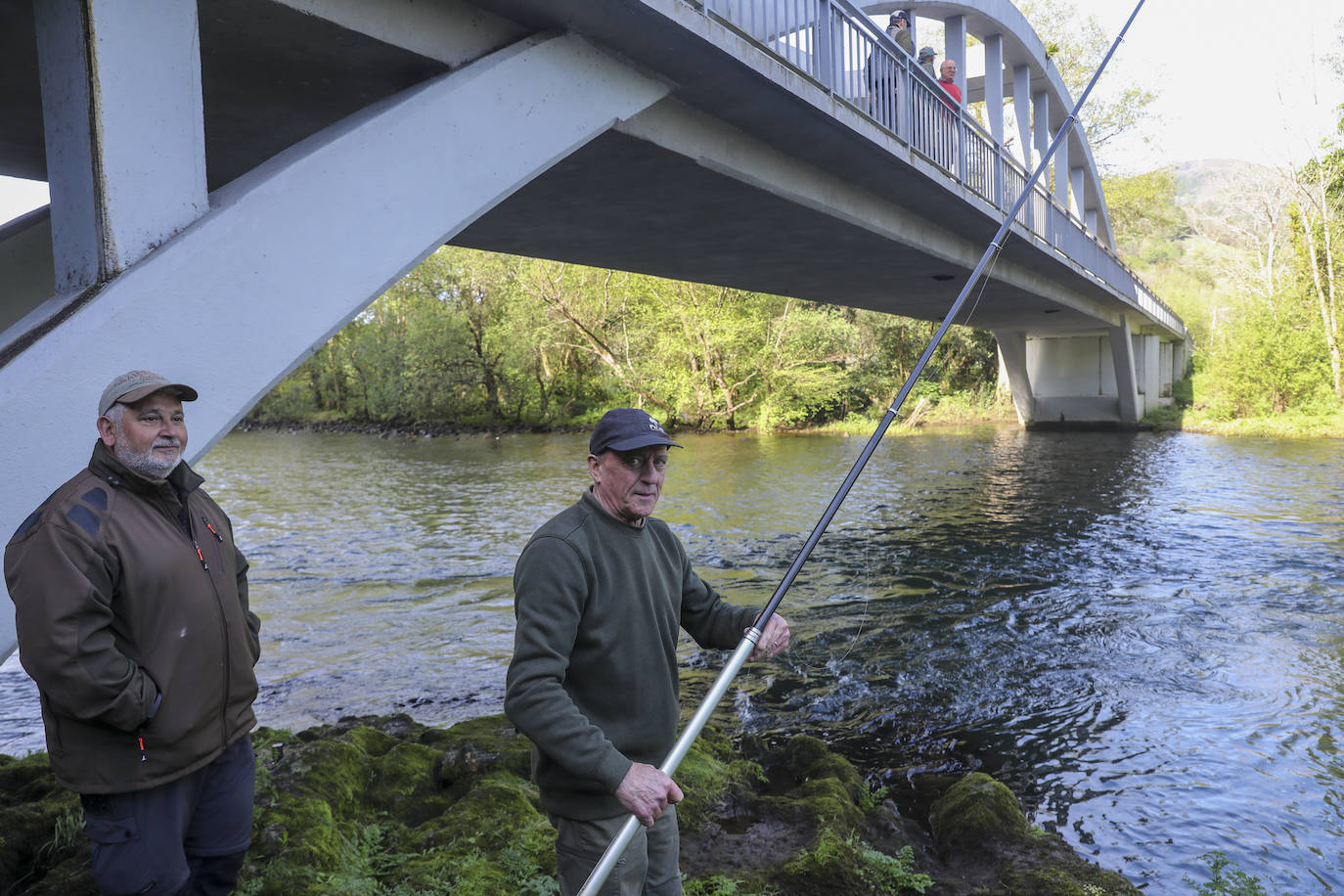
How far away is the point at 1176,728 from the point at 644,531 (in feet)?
17.8

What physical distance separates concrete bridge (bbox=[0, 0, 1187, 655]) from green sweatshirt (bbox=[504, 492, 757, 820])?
1.83 metres

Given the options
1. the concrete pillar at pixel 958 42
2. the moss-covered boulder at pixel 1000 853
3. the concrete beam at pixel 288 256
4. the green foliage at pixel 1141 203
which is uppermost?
the green foliage at pixel 1141 203

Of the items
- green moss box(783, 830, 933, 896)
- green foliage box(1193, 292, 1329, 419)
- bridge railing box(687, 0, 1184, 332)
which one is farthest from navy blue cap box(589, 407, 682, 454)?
green foliage box(1193, 292, 1329, 419)

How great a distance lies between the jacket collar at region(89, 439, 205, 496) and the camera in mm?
2715

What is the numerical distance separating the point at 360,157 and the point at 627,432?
254 centimetres

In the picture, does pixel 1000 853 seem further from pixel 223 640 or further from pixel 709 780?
pixel 223 640

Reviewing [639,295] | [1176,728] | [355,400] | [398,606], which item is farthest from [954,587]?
[355,400]

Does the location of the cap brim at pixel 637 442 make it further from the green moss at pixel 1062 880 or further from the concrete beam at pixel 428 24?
the concrete beam at pixel 428 24

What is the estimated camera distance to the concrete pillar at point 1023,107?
802 inches

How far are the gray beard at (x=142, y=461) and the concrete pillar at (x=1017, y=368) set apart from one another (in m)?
32.4

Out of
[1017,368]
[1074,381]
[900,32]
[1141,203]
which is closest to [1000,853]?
[900,32]

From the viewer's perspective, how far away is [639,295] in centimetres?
3600

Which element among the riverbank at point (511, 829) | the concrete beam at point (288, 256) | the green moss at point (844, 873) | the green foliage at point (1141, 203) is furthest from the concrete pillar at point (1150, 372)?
the green moss at point (844, 873)

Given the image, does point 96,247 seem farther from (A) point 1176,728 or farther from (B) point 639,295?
(B) point 639,295
